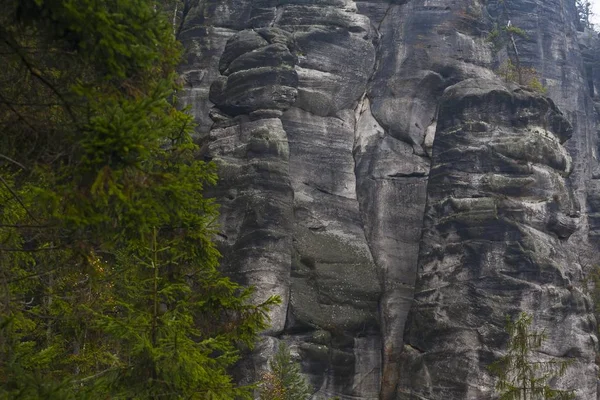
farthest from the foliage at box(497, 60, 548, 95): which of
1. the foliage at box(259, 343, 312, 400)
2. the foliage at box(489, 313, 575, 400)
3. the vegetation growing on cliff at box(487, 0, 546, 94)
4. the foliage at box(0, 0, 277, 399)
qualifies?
Answer: the foliage at box(0, 0, 277, 399)

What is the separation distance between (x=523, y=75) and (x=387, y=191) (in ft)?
34.4

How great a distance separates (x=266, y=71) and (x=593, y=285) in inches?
659

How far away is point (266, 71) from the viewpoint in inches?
1050

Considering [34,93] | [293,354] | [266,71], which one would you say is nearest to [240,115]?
[266,71]

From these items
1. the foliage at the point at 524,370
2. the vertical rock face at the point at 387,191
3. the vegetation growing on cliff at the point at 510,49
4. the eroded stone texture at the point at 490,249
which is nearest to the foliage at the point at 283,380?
the vertical rock face at the point at 387,191

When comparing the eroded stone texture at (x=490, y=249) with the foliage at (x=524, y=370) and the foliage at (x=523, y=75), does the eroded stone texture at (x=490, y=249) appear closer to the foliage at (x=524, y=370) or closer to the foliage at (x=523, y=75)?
the foliage at (x=524, y=370)

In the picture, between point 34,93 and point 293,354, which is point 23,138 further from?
point 293,354

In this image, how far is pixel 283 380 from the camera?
20594 mm

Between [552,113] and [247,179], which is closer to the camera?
[247,179]

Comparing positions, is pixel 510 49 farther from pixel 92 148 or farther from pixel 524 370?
pixel 92 148

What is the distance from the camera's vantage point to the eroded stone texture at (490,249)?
77.3ft

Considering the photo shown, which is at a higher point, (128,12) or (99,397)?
(128,12)

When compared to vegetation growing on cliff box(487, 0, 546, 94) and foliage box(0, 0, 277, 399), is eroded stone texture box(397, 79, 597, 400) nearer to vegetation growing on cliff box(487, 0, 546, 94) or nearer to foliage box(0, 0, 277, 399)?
vegetation growing on cliff box(487, 0, 546, 94)

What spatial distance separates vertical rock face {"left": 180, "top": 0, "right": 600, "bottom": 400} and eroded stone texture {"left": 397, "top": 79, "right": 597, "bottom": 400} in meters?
0.05
